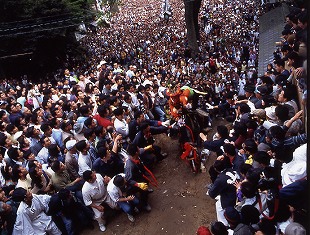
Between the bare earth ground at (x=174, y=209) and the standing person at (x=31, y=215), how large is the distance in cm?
85

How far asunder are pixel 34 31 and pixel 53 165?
1471 centimetres

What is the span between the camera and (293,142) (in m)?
4.68

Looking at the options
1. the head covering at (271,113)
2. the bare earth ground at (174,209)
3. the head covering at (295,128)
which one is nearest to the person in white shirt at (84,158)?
the bare earth ground at (174,209)

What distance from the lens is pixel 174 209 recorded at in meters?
6.42

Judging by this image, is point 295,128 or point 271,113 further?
point 271,113

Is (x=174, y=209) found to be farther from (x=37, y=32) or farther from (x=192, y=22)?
(x=192, y=22)

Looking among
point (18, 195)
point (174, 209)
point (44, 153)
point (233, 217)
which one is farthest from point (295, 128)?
point (44, 153)

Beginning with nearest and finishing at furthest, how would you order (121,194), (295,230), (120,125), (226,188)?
1. (295,230)
2. (226,188)
3. (121,194)
4. (120,125)

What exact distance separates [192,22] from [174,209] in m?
16.2

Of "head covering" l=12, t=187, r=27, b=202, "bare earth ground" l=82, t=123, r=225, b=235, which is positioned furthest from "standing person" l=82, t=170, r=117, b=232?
"head covering" l=12, t=187, r=27, b=202

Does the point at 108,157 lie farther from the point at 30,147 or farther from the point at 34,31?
the point at 34,31

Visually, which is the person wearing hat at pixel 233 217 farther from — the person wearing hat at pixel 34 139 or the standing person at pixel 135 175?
the person wearing hat at pixel 34 139

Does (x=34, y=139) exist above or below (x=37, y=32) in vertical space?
above

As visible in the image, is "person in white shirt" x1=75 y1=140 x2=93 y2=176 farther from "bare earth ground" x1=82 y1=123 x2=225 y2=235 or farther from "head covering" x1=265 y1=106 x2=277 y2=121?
"head covering" x1=265 y1=106 x2=277 y2=121
